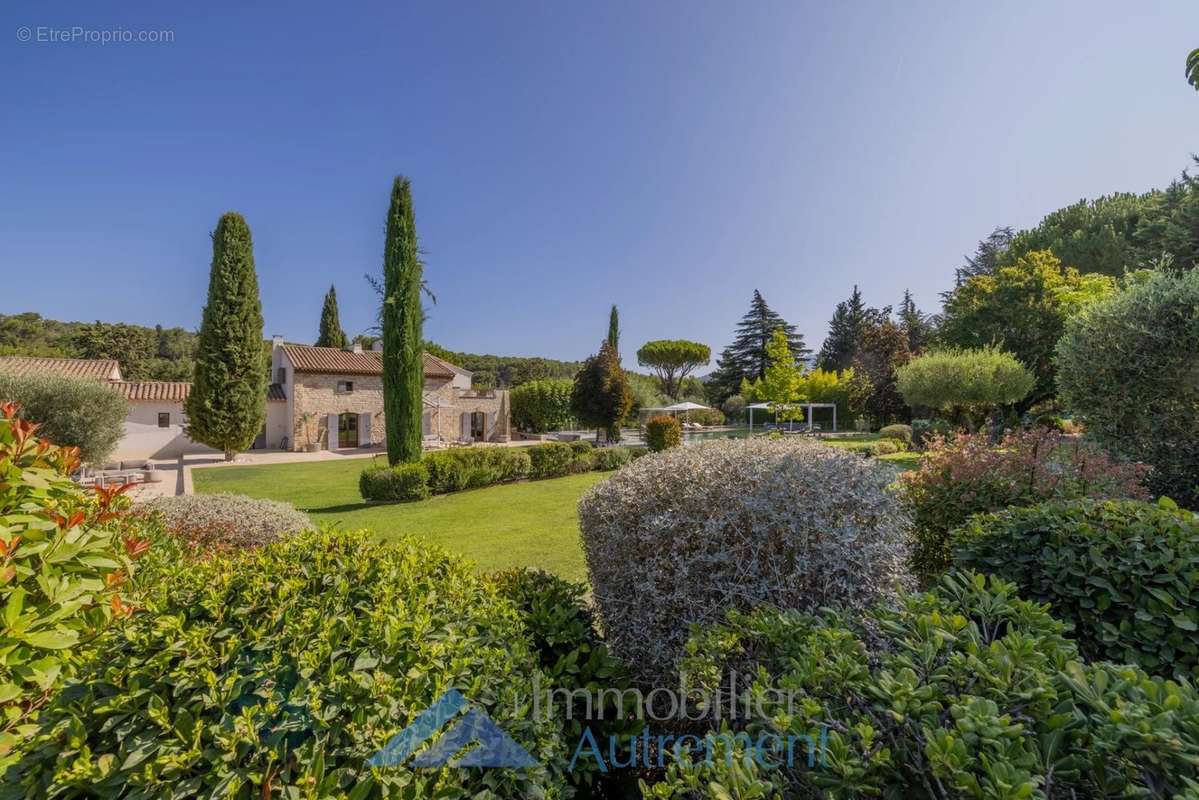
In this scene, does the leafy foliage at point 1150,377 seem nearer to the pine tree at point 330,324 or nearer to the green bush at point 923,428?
the green bush at point 923,428

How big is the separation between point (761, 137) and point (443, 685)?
33.8 feet

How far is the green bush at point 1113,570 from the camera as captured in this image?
1856mm

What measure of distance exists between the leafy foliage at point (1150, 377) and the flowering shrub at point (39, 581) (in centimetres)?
1010

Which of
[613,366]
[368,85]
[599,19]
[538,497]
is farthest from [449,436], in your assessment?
[599,19]

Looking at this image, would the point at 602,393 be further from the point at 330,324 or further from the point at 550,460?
the point at 330,324

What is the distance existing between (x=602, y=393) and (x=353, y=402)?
1399cm

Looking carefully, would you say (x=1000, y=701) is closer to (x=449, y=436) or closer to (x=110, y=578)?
(x=110, y=578)

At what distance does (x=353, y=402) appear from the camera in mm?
25812

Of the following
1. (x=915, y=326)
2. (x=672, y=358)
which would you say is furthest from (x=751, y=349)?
(x=915, y=326)

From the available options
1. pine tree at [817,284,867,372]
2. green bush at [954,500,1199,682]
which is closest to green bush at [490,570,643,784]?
green bush at [954,500,1199,682]

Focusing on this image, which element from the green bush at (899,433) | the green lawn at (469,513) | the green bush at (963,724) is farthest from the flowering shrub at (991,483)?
the green bush at (899,433)

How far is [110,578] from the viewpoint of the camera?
192 centimetres

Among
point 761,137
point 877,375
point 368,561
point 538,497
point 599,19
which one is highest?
point 599,19

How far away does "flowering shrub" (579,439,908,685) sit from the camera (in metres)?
2.52
